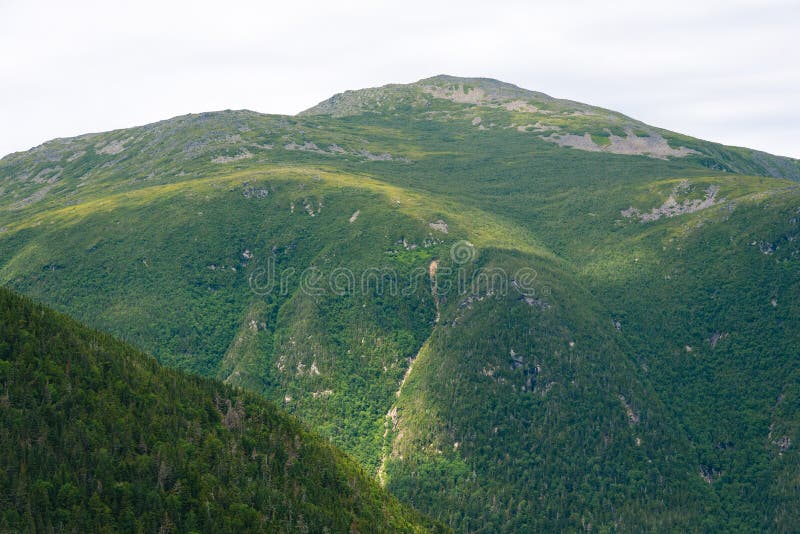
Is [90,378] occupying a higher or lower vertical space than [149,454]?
higher

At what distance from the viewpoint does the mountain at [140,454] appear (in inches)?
5192

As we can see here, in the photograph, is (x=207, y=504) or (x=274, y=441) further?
(x=274, y=441)

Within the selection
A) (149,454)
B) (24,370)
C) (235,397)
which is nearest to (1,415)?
(24,370)

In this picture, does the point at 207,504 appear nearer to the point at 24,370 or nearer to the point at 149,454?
the point at 149,454

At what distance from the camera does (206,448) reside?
15825 centimetres

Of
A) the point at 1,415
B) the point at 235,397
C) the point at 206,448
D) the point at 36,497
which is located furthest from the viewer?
the point at 235,397

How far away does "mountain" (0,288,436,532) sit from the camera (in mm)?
131875

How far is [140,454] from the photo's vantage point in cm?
14838

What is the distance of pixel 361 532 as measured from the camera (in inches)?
6265

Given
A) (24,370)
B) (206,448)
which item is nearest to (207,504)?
(206,448)

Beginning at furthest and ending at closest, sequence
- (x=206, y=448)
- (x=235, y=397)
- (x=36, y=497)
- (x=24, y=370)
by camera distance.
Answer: (x=235, y=397), (x=206, y=448), (x=24, y=370), (x=36, y=497)

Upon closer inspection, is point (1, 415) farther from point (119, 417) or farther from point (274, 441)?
point (274, 441)

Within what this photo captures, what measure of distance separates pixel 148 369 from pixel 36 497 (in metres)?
55.3

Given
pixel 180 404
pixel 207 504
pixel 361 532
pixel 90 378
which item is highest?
pixel 90 378
